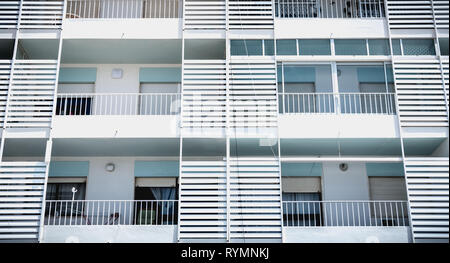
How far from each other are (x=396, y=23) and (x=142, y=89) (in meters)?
6.53

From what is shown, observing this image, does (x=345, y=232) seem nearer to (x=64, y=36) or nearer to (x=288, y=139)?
(x=288, y=139)

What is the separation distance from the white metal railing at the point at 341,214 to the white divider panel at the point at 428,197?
3.31ft

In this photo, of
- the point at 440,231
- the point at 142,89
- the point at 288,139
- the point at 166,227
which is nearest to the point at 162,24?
the point at 142,89

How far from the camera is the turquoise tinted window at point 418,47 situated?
11375 mm

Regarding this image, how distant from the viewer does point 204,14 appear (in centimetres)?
1160

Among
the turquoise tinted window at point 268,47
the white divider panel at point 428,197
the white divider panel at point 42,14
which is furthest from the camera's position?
the white divider panel at point 42,14

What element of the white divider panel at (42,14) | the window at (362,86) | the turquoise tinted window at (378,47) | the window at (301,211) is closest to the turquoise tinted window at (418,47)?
the turquoise tinted window at (378,47)

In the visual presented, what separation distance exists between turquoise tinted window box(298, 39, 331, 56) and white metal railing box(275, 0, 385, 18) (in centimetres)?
90

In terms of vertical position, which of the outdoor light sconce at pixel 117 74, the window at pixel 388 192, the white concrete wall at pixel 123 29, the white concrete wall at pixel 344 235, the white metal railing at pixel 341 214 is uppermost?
the white concrete wall at pixel 123 29

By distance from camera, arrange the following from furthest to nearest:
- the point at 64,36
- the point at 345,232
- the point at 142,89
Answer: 1. the point at 142,89
2. the point at 64,36
3. the point at 345,232

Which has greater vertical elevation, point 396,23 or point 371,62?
point 396,23

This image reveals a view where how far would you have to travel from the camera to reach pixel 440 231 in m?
10.1

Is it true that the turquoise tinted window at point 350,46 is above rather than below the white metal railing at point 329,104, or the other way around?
above

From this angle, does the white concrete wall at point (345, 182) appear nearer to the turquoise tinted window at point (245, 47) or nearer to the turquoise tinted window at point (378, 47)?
the turquoise tinted window at point (378, 47)
